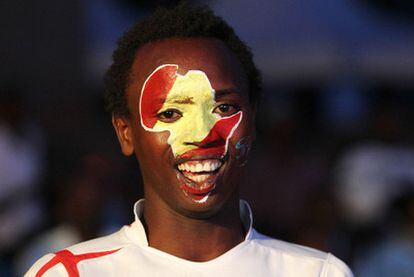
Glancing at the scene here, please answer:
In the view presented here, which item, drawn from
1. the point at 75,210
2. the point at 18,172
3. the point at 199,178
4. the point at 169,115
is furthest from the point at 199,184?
the point at 18,172

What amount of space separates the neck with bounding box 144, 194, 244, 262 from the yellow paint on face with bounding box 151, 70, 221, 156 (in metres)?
0.23

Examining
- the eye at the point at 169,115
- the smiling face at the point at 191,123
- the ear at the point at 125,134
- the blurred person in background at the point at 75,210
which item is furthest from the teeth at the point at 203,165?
the blurred person in background at the point at 75,210

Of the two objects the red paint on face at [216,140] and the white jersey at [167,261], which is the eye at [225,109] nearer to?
the red paint on face at [216,140]

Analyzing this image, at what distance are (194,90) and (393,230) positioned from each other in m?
3.33

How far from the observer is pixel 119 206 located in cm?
712

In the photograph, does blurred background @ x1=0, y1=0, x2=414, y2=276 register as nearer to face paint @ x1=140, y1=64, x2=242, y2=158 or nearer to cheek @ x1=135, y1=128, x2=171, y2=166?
cheek @ x1=135, y1=128, x2=171, y2=166

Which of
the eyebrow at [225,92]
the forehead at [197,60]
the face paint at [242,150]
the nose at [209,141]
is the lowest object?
the face paint at [242,150]

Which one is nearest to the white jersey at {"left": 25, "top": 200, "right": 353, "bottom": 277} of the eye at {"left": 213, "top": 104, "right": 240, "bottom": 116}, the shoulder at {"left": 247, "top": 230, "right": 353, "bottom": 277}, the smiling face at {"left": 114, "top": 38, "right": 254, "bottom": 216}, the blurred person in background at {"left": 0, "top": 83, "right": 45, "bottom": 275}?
the shoulder at {"left": 247, "top": 230, "right": 353, "bottom": 277}

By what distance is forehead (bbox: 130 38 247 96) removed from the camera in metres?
3.83

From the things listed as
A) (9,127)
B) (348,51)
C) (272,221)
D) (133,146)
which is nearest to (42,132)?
(9,127)

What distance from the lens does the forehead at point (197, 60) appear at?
383 centimetres

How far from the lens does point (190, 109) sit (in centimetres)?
382

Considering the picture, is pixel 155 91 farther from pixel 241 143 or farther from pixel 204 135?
pixel 241 143

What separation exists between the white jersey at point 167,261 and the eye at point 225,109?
39 cm
